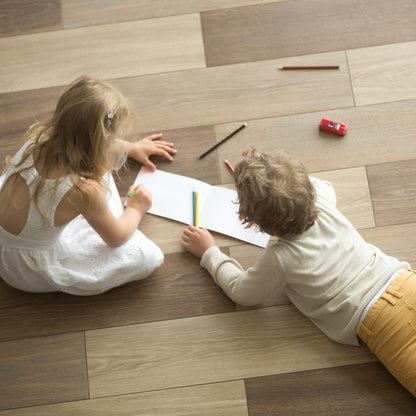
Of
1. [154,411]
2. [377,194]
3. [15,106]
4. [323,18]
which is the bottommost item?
[154,411]

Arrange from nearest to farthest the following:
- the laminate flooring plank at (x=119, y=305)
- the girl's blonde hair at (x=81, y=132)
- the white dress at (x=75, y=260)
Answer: the girl's blonde hair at (x=81, y=132) < the white dress at (x=75, y=260) < the laminate flooring plank at (x=119, y=305)

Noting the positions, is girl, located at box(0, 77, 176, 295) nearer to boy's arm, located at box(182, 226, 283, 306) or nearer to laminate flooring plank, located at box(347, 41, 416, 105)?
boy's arm, located at box(182, 226, 283, 306)

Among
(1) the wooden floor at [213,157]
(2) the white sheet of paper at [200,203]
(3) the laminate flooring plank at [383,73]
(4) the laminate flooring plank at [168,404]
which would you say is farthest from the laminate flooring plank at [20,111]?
(3) the laminate flooring plank at [383,73]

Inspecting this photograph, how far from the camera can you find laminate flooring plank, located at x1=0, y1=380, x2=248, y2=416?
1.25 meters

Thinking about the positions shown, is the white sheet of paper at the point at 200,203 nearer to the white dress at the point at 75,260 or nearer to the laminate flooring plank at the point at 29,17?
the white dress at the point at 75,260

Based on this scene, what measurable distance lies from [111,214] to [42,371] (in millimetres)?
474

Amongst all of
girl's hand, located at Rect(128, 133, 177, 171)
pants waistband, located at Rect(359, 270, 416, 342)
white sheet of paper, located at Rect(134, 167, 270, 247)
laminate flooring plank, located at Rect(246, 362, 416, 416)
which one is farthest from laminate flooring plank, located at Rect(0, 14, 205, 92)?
laminate flooring plank, located at Rect(246, 362, 416, 416)

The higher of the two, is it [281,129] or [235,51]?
[235,51]

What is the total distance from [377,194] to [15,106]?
109 centimetres

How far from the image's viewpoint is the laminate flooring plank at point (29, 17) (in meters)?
1.55

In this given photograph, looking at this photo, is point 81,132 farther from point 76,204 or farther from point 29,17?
point 29,17

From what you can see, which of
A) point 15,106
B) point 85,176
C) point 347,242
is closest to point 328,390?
point 347,242

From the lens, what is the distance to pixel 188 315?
51.8 inches

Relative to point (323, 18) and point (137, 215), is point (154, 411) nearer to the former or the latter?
point (137, 215)
